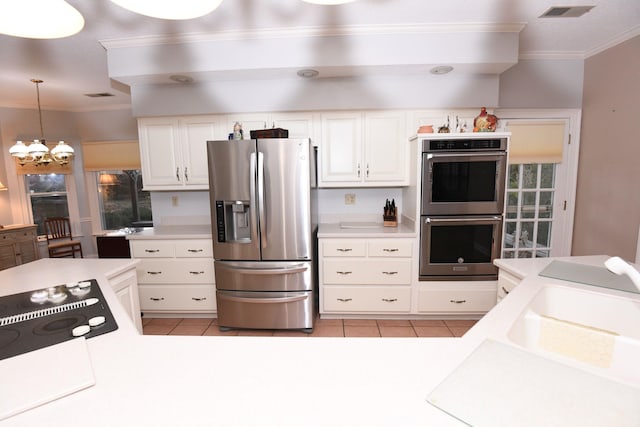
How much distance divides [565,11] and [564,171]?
5.36 ft

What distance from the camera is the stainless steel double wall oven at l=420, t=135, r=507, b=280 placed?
103 inches

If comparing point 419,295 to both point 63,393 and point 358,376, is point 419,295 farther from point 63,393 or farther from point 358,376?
point 63,393

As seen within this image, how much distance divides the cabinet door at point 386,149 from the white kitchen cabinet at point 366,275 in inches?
26.8

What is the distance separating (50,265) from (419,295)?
9.13 feet

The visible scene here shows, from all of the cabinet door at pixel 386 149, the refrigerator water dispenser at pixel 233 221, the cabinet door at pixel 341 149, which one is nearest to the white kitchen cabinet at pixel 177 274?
the refrigerator water dispenser at pixel 233 221

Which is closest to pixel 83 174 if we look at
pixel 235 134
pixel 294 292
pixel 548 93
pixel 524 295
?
pixel 235 134

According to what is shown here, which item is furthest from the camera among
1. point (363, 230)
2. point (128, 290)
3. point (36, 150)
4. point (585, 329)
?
point (36, 150)

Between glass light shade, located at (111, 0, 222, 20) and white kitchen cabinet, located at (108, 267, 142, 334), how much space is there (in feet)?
4.80

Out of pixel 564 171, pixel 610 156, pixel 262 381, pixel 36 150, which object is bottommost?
pixel 262 381

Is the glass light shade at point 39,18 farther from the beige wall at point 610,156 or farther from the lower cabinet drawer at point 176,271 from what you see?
the beige wall at point 610,156

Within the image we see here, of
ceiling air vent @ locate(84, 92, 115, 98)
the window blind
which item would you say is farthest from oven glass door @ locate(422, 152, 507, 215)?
the window blind

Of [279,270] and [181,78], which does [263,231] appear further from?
[181,78]

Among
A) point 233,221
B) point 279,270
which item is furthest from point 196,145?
point 279,270

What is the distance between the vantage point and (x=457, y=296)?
2826 millimetres
